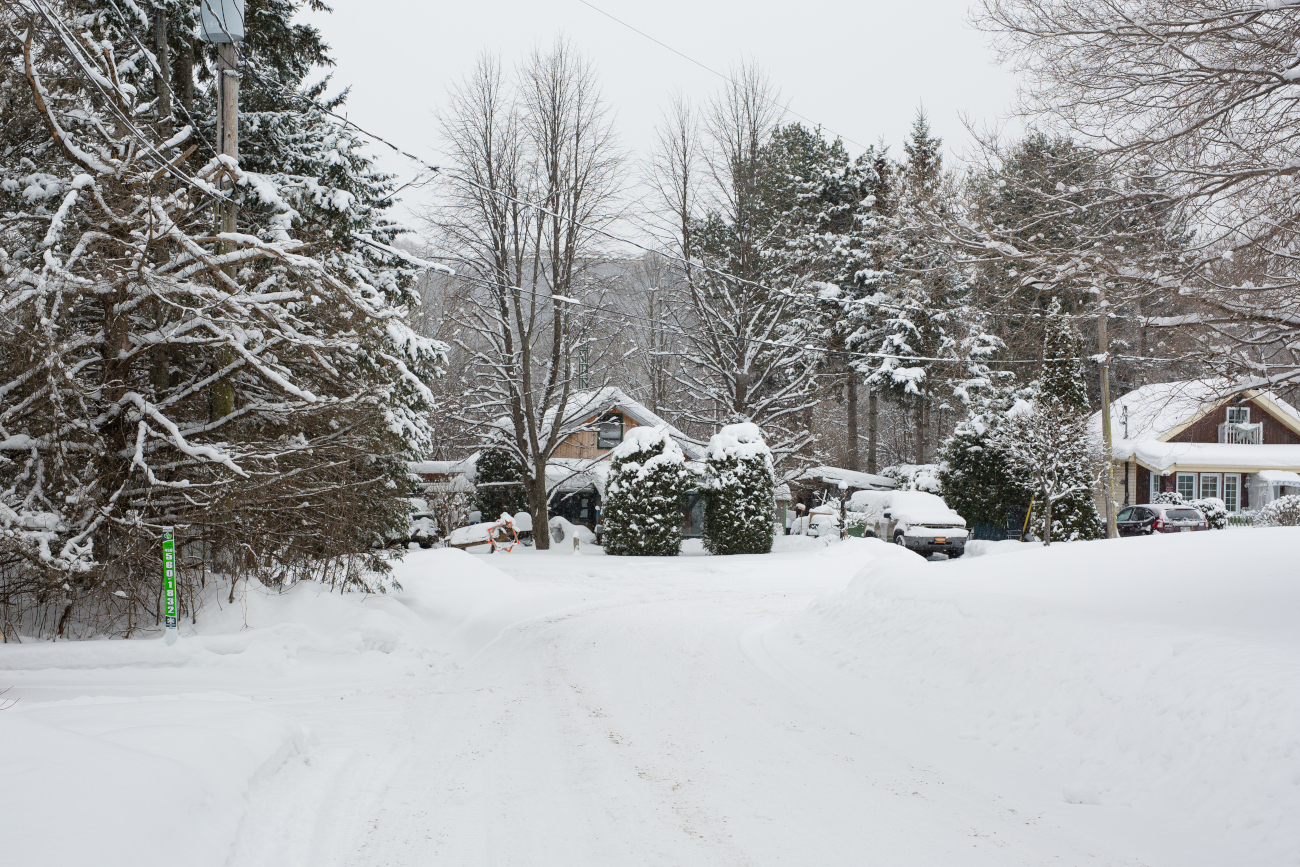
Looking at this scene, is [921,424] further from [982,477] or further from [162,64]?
[162,64]

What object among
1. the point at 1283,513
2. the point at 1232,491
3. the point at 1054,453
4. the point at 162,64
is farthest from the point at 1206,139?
the point at 1232,491

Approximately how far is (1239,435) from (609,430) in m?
29.5

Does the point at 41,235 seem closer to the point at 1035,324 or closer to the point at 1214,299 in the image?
the point at 1035,324

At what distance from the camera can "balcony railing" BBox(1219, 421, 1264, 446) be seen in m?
41.6

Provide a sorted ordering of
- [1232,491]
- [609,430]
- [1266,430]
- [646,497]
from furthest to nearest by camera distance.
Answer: [1266,430]
[1232,491]
[609,430]
[646,497]

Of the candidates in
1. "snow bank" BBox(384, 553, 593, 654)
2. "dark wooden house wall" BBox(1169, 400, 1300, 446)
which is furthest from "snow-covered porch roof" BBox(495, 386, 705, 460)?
"dark wooden house wall" BBox(1169, 400, 1300, 446)

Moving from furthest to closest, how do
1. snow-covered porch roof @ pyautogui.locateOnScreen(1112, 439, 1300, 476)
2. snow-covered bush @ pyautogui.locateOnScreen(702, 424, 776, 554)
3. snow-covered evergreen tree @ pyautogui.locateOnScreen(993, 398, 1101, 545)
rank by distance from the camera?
1. snow-covered porch roof @ pyautogui.locateOnScreen(1112, 439, 1300, 476)
2. snow-covered evergreen tree @ pyautogui.locateOnScreen(993, 398, 1101, 545)
3. snow-covered bush @ pyautogui.locateOnScreen(702, 424, 776, 554)

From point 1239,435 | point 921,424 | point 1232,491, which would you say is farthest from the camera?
point 921,424

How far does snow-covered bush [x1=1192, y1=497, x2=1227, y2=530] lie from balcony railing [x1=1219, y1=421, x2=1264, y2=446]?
8070 millimetres

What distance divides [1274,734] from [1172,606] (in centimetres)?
281

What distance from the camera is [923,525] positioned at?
2783cm

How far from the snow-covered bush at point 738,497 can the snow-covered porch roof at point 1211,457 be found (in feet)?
Answer: 61.0

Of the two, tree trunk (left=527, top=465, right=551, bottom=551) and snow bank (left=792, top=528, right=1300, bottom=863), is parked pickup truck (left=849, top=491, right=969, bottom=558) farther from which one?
snow bank (left=792, top=528, right=1300, bottom=863)

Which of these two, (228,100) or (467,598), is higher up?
(228,100)
